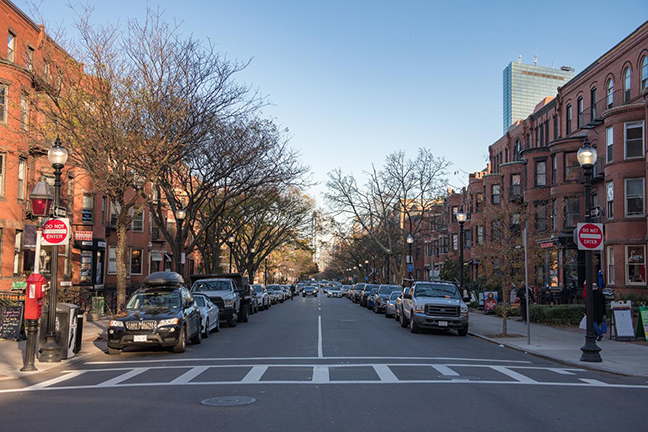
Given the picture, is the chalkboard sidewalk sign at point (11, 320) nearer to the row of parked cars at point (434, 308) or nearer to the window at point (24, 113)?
the window at point (24, 113)

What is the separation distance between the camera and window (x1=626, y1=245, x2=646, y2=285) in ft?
96.9

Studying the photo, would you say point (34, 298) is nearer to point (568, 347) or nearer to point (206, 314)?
point (206, 314)

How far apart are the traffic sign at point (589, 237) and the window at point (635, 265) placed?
→ 54.6 ft

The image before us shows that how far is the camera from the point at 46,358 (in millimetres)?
13570

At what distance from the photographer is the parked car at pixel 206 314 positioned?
19.3m

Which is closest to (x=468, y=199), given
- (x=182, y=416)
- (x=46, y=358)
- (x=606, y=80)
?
(x=606, y=80)

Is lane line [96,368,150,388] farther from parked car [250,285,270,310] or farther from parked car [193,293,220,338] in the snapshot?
parked car [250,285,270,310]

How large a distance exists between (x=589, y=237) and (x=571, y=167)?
2243cm

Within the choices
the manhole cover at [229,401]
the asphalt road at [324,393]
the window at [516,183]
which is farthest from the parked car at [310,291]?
the manhole cover at [229,401]

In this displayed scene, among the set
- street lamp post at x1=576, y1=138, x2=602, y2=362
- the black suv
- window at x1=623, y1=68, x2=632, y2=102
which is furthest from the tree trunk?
window at x1=623, y1=68, x2=632, y2=102

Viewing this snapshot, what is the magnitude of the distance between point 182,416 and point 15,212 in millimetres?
21996

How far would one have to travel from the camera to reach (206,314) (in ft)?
64.2

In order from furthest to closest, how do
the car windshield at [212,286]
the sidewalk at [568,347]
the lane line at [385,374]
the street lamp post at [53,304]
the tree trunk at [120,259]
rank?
the car windshield at [212,286]
the tree trunk at [120,259]
the street lamp post at [53,304]
the sidewalk at [568,347]
the lane line at [385,374]

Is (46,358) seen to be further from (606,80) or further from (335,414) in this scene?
(606,80)
